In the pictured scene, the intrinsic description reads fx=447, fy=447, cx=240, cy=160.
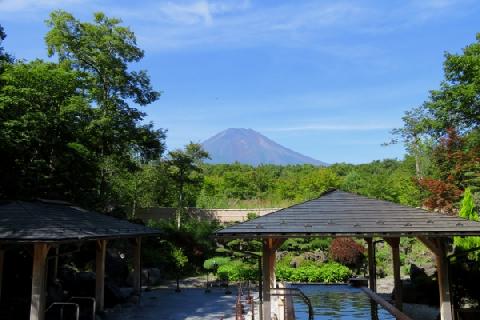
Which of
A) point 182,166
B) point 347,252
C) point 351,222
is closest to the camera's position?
point 351,222

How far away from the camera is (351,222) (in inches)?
332

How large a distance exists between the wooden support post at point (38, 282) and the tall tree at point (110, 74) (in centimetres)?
1251

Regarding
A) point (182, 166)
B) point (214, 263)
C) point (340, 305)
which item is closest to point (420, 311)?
point (340, 305)

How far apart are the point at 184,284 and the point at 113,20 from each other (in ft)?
45.2

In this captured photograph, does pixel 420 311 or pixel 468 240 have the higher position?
pixel 468 240

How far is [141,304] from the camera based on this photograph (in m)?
14.4

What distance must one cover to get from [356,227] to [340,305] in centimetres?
575

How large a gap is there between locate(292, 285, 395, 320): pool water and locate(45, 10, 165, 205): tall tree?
1106cm

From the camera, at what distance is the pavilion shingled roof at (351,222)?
7.95m

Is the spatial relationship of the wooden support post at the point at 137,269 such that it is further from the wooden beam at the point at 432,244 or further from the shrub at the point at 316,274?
the wooden beam at the point at 432,244

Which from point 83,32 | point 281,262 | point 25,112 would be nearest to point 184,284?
point 281,262

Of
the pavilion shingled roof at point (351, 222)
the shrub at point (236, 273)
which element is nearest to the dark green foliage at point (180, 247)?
the shrub at point (236, 273)

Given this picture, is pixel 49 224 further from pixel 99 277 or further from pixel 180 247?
pixel 180 247

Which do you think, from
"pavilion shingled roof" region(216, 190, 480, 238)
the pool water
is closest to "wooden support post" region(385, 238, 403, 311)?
the pool water
